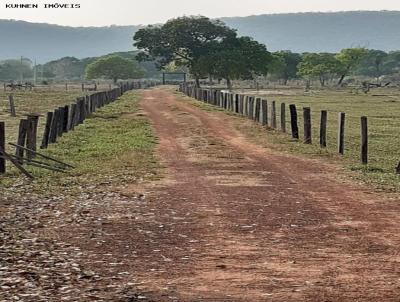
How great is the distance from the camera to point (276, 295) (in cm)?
809

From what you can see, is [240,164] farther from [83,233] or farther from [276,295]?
[276,295]

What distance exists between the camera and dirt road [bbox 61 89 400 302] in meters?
8.41

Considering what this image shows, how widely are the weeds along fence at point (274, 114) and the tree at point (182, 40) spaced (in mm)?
18607

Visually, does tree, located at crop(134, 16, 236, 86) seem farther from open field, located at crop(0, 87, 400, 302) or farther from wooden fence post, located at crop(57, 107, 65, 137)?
open field, located at crop(0, 87, 400, 302)

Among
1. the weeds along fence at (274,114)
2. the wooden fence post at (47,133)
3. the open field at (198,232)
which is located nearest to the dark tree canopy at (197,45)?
the weeds along fence at (274,114)

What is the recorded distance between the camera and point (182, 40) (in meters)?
79.9

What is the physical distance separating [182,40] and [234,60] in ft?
29.2

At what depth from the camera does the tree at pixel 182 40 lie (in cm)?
7994

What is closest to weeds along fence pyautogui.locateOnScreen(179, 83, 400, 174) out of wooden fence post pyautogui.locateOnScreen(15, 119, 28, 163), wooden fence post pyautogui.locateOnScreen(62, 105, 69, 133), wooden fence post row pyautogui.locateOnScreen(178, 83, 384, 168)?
wooden fence post row pyautogui.locateOnScreen(178, 83, 384, 168)

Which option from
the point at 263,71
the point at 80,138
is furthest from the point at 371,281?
the point at 263,71

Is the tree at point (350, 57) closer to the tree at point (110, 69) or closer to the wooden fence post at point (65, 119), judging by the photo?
the tree at point (110, 69)

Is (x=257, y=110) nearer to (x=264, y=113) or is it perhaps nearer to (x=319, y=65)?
(x=264, y=113)

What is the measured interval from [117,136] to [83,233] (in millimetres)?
15907

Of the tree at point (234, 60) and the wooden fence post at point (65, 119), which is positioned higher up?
the tree at point (234, 60)
